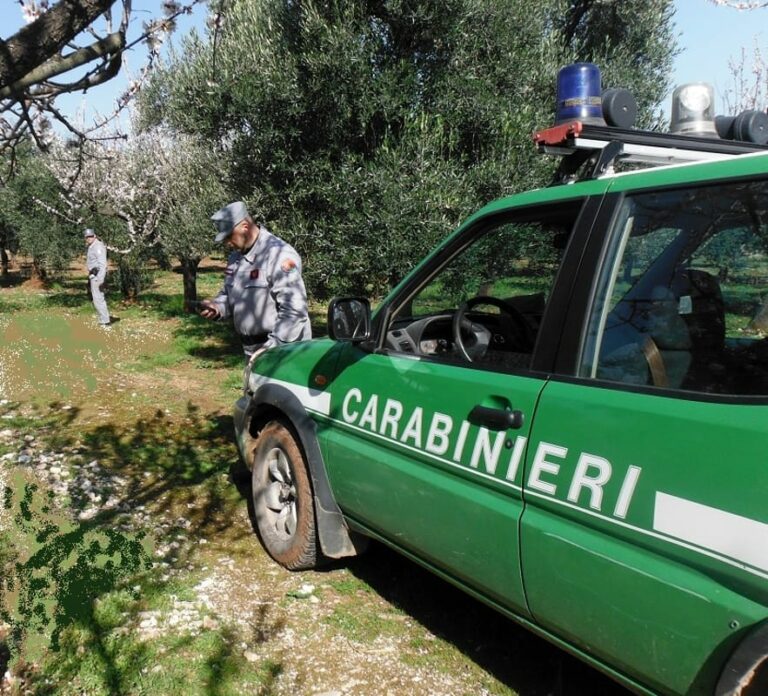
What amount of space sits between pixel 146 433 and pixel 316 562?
134 inches

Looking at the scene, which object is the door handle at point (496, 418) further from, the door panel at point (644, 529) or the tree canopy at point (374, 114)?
the tree canopy at point (374, 114)

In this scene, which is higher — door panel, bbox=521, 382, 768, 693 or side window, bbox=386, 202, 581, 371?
side window, bbox=386, 202, 581, 371

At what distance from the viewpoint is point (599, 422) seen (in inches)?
80.7

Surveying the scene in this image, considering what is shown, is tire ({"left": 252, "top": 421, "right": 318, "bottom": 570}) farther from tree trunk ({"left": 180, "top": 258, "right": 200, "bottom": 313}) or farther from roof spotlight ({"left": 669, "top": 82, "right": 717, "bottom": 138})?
tree trunk ({"left": 180, "top": 258, "right": 200, "bottom": 313})

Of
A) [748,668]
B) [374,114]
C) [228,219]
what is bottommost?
[748,668]

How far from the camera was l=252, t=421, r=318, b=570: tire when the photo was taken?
3602 millimetres

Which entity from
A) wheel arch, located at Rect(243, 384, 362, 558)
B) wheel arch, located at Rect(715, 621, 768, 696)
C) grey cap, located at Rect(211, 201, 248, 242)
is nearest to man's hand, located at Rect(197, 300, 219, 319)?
grey cap, located at Rect(211, 201, 248, 242)

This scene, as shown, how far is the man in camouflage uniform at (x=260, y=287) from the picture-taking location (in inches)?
186

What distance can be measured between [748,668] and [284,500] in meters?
2.67

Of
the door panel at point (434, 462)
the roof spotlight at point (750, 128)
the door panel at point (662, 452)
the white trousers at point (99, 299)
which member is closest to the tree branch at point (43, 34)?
the door panel at point (434, 462)

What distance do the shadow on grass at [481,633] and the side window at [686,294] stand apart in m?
1.57

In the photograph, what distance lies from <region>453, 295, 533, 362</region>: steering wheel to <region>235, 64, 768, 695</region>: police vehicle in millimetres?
15

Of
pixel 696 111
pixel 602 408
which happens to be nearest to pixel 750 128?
pixel 696 111

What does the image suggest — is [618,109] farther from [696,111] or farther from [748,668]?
[748,668]
